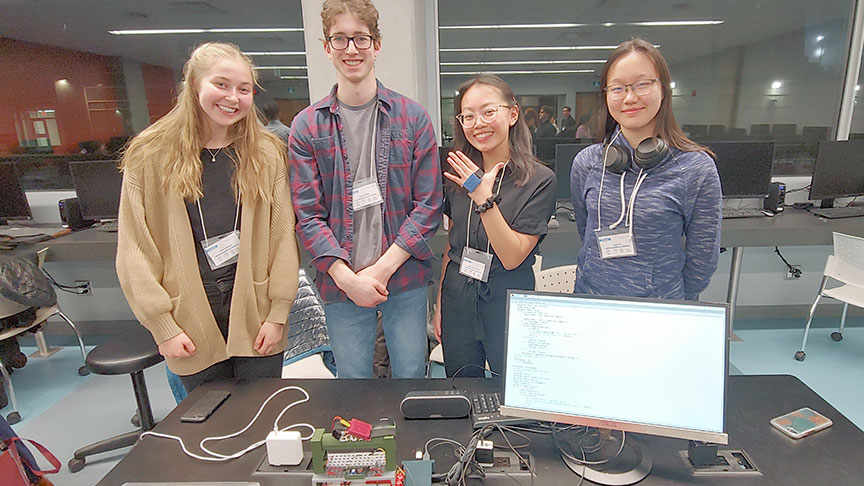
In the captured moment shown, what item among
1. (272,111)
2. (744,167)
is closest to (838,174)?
(744,167)

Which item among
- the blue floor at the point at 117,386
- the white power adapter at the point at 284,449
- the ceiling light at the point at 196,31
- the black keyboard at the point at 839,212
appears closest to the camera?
the white power adapter at the point at 284,449

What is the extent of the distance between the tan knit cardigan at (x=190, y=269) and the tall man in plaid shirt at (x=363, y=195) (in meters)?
0.09

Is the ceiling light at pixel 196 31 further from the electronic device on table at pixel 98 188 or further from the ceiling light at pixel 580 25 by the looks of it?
the ceiling light at pixel 580 25

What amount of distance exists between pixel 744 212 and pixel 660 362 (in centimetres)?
268

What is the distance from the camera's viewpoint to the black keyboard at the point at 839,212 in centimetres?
296

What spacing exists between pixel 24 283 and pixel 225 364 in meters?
1.83

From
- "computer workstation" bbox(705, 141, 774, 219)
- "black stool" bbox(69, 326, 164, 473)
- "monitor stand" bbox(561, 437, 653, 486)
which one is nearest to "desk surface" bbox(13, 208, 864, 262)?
"computer workstation" bbox(705, 141, 774, 219)

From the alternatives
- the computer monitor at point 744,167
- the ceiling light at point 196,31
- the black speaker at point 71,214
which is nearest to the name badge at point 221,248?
the black speaker at point 71,214

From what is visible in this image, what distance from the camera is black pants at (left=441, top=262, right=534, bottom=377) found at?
5.06 feet

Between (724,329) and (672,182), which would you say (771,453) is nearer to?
(724,329)

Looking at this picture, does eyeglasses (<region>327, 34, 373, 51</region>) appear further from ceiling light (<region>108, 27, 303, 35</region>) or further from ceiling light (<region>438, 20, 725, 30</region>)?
ceiling light (<region>108, 27, 303, 35</region>)

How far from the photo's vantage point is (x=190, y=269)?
1.39 meters

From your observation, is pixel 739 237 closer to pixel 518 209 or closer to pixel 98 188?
pixel 518 209

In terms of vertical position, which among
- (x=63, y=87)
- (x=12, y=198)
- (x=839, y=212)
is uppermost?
(x=63, y=87)
